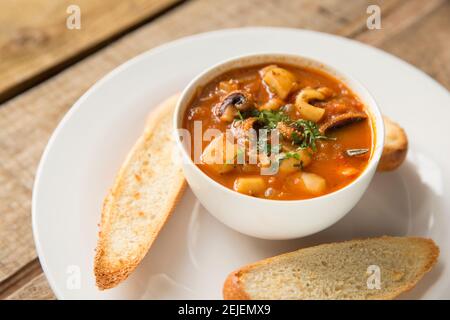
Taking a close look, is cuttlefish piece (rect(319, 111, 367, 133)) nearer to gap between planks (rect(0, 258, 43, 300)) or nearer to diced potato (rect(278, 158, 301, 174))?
diced potato (rect(278, 158, 301, 174))

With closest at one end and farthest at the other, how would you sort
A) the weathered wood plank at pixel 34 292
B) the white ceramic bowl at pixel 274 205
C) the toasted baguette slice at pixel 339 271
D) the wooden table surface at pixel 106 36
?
the white ceramic bowl at pixel 274 205 → the toasted baguette slice at pixel 339 271 → the weathered wood plank at pixel 34 292 → the wooden table surface at pixel 106 36

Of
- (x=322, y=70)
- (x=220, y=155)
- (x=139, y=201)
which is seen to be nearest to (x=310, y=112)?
(x=322, y=70)

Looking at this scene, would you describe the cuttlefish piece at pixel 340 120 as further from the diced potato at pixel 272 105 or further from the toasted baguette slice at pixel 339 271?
the toasted baguette slice at pixel 339 271

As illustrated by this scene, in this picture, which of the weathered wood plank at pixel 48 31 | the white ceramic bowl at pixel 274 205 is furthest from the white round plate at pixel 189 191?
the weathered wood plank at pixel 48 31

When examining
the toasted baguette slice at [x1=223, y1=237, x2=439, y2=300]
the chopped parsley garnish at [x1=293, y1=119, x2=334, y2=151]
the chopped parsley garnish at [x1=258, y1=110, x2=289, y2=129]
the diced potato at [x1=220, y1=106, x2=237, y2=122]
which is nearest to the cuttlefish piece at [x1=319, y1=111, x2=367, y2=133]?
the chopped parsley garnish at [x1=293, y1=119, x2=334, y2=151]
